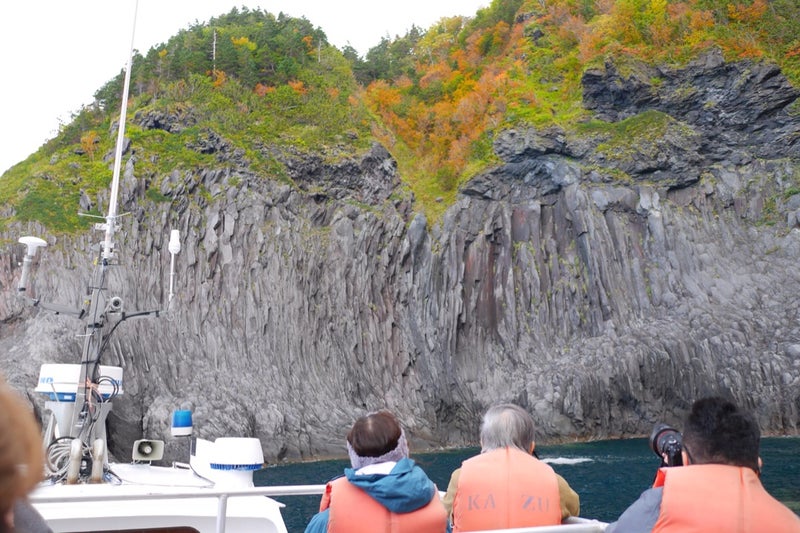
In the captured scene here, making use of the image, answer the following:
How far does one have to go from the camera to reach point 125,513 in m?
5.75

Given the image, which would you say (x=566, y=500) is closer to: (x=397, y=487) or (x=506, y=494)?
(x=506, y=494)

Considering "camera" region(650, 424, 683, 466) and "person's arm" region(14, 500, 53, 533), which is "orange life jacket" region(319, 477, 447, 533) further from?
"person's arm" region(14, 500, 53, 533)

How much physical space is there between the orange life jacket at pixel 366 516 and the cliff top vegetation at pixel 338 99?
37229mm

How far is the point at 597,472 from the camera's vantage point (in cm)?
2373

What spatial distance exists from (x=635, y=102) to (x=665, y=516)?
142ft

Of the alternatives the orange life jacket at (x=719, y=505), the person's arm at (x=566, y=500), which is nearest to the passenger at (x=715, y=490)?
the orange life jacket at (x=719, y=505)

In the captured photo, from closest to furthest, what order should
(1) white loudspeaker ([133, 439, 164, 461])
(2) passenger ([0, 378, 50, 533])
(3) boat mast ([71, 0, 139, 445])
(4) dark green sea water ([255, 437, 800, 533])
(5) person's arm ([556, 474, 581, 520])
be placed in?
(2) passenger ([0, 378, 50, 533]) → (5) person's arm ([556, 474, 581, 520]) → (1) white loudspeaker ([133, 439, 164, 461]) → (3) boat mast ([71, 0, 139, 445]) → (4) dark green sea water ([255, 437, 800, 533])

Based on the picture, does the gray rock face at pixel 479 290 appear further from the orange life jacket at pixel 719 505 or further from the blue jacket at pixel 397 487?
the orange life jacket at pixel 719 505

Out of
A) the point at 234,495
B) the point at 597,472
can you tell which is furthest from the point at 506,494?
the point at 597,472

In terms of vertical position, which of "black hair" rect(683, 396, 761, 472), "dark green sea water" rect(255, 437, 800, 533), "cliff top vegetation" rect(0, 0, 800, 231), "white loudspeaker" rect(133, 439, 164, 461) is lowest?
"dark green sea water" rect(255, 437, 800, 533)

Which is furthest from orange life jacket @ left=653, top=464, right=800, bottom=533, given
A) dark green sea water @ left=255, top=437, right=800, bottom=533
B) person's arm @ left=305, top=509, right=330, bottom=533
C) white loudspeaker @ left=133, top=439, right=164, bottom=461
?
dark green sea water @ left=255, top=437, right=800, bottom=533

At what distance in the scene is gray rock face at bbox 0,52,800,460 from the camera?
107 ft

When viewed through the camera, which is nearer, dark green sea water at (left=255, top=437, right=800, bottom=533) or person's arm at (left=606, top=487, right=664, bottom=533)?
person's arm at (left=606, top=487, right=664, bottom=533)

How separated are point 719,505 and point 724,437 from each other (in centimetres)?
31
